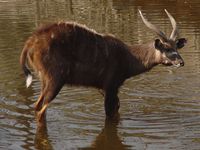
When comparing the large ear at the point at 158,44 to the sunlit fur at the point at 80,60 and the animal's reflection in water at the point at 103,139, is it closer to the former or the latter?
the sunlit fur at the point at 80,60

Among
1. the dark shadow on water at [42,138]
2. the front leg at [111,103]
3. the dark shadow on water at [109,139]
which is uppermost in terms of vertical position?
the front leg at [111,103]

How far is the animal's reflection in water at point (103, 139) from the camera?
863 cm

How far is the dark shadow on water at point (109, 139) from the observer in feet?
28.3

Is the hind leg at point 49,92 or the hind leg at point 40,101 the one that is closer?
the hind leg at point 49,92

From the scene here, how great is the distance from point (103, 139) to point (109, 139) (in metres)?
0.09

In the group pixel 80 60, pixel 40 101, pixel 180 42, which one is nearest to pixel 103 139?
pixel 40 101

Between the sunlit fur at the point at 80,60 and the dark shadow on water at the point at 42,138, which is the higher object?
the sunlit fur at the point at 80,60

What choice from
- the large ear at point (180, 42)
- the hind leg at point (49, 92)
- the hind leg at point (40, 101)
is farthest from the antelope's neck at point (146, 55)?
the hind leg at point (40, 101)

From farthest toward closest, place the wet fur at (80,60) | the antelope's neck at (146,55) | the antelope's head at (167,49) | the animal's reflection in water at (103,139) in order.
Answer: the antelope's neck at (146,55) → the antelope's head at (167,49) → the wet fur at (80,60) → the animal's reflection in water at (103,139)

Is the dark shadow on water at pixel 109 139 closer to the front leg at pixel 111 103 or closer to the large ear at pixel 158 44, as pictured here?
the front leg at pixel 111 103

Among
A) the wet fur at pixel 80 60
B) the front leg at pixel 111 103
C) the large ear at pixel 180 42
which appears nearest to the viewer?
the wet fur at pixel 80 60

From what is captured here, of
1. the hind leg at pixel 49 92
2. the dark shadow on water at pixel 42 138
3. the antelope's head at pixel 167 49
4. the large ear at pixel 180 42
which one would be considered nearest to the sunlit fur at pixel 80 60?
the hind leg at pixel 49 92

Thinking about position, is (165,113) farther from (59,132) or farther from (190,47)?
(190,47)

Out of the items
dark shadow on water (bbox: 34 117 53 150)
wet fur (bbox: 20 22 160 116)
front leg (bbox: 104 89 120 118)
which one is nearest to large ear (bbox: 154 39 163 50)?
wet fur (bbox: 20 22 160 116)
